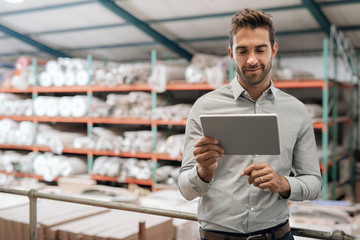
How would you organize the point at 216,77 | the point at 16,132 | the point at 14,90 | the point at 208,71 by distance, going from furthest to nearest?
the point at 14,90
the point at 16,132
the point at 208,71
the point at 216,77

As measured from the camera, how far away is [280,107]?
72.5 inches

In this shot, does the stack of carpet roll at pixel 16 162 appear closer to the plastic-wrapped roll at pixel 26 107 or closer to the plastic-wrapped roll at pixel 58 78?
the plastic-wrapped roll at pixel 26 107

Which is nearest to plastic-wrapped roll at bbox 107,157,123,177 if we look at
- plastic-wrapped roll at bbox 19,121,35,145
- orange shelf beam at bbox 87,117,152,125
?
orange shelf beam at bbox 87,117,152,125

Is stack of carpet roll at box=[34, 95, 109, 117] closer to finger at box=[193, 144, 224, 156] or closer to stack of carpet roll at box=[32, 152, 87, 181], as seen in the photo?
stack of carpet roll at box=[32, 152, 87, 181]

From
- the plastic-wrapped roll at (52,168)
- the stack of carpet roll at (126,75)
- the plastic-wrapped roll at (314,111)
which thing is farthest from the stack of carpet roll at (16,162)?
the plastic-wrapped roll at (314,111)

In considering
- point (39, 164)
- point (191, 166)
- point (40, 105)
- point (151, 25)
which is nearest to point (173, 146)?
point (151, 25)

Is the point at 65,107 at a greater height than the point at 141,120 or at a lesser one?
greater

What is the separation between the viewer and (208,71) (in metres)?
6.91

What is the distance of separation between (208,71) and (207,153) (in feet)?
17.7

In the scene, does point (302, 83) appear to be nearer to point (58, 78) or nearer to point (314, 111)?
point (314, 111)

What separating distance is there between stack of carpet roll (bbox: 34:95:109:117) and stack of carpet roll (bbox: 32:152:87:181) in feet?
2.95

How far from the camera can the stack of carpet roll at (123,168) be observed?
25.4 feet

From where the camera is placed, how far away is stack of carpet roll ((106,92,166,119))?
25.5 ft

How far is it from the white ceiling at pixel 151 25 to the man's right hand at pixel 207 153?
5483 mm
